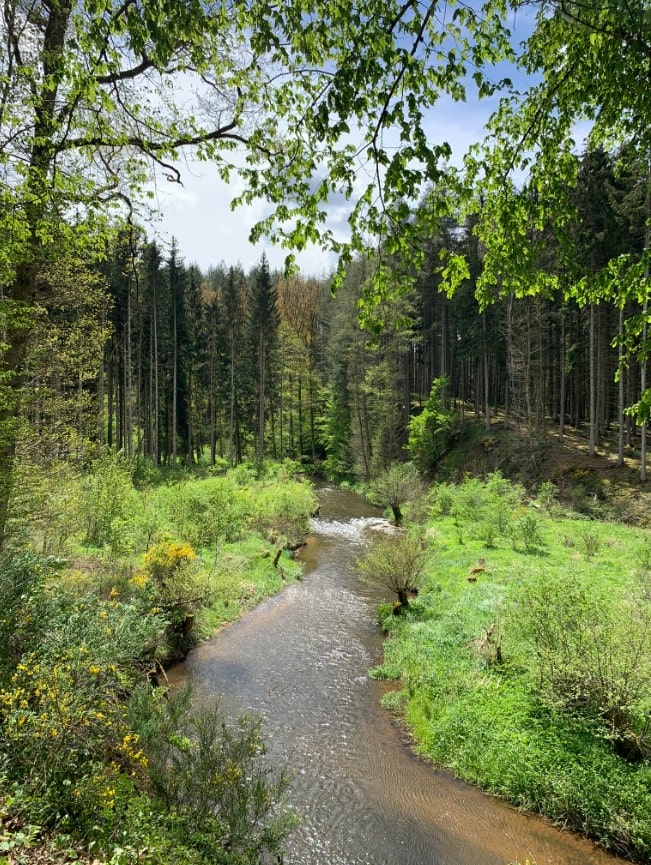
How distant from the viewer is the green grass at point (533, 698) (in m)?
5.11

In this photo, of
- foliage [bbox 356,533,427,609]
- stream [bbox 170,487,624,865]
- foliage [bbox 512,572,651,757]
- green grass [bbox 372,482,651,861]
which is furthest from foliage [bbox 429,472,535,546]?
foliage [bbox 512,572,651,757]

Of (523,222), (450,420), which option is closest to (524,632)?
(523,222)

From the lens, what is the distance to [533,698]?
6.64m

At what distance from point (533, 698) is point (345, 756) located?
2.98 m

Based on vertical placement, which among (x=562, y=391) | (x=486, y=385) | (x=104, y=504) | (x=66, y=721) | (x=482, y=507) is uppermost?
(x=486, y=385)

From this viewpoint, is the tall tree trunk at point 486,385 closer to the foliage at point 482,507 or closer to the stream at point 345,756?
the foliage at point 482,507

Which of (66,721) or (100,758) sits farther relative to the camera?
(100,758)

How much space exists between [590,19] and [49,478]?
37.7 ft

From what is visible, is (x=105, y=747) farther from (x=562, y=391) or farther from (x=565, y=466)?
(x=562, y=391)

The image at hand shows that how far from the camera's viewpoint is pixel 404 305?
2936cm

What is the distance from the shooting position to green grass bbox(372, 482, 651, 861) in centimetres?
511

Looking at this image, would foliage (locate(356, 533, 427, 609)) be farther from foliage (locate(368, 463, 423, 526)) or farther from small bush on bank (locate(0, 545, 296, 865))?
foliage (locate(368, 463, 423, 526))

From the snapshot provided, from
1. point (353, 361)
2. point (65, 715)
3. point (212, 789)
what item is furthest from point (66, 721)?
point (353, 361)

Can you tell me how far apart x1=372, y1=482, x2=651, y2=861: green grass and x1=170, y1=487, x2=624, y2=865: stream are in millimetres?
298
